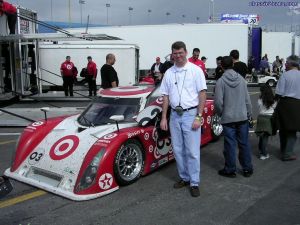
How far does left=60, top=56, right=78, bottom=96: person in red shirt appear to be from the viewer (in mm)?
16328

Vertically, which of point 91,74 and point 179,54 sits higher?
point 179,54

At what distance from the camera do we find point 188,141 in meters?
4.98

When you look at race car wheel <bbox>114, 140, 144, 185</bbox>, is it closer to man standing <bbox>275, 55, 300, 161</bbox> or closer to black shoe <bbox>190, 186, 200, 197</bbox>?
black shoe <bbox>190, 186, 200, 197</bbox>

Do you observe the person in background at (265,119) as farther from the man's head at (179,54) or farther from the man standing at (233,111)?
the man's head at (179,54)

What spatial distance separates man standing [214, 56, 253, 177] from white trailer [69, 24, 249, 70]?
728 inches

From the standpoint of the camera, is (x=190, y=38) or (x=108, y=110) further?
(x=190, y=38)

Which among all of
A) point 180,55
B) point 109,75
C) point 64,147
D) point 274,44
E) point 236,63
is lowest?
point 64,147

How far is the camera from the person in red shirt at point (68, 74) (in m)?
16.3

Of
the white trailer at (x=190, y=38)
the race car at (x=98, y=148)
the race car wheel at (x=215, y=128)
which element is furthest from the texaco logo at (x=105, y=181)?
the white trailer at (x=190, y=38)

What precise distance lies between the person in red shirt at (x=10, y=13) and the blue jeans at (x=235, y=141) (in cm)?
1007

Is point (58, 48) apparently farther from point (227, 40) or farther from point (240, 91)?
point (240, 91)

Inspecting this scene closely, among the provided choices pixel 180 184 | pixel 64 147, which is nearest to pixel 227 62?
pixel 180 184

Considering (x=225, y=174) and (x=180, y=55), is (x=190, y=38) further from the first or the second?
(x=180, y=55)

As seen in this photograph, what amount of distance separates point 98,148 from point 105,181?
413 mm
